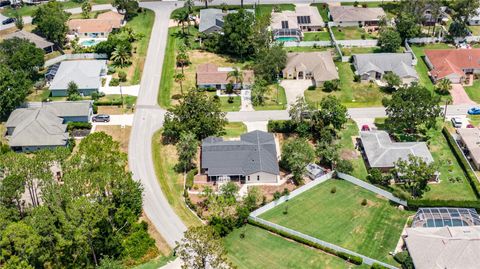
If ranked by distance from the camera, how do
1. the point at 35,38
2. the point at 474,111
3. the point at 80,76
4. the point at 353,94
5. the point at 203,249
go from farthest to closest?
the point at 35,38, the point at 80,76, the point at 353,94, the point at 474,111, the point at 203,249

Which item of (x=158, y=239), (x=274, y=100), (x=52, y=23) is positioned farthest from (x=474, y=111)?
(x=52, y=23)

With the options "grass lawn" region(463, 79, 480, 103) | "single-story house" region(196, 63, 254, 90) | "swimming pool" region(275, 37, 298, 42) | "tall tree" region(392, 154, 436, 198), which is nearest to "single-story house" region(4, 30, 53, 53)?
"single-story house" region(196, 63, 254, 90)

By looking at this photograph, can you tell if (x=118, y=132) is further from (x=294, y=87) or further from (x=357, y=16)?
(x=357, y=16)

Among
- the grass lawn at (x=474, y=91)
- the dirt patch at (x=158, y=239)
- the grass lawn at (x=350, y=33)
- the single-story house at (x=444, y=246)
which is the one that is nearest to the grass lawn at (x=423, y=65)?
the grass lawn at (x=474, y=91)

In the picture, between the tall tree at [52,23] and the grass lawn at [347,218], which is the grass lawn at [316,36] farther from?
the grass lawn at [347,218]

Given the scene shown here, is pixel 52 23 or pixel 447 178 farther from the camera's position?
pixel 52 23

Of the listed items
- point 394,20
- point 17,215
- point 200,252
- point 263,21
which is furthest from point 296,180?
point 394,20

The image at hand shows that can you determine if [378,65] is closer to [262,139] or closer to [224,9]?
[262,139]
